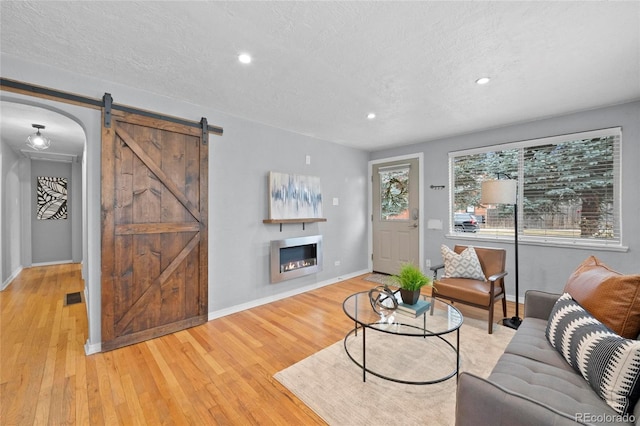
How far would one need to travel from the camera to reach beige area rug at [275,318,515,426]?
167cm

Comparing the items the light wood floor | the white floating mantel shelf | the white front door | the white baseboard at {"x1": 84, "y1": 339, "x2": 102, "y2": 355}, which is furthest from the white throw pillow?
the white baseboard at {"x1": 84, "y1": 339, "x2": 102, "y2": 355}

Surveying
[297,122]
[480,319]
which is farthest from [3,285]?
[480,319]

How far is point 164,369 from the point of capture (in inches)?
86.0

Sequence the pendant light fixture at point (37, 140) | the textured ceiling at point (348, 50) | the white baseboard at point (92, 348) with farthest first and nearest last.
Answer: the pendant light fixture at point (37, 140) < the white baseboard at point (92, 348) < the textured ceiling at point (348, 50)

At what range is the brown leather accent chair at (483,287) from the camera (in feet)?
8.96

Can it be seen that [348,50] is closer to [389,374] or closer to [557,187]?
[389,374]

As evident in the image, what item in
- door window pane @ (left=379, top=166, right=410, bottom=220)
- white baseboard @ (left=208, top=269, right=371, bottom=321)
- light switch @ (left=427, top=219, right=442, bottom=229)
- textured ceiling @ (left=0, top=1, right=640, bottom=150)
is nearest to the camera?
textured ceiling @ (left=0, top=1, right=640, bottom=150)

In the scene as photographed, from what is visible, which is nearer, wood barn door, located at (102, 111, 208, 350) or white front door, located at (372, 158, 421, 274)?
wood barn door, located at (102, 111, 208, 350)

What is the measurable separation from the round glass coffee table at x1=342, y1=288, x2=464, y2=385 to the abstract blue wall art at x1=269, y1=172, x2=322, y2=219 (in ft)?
5.58

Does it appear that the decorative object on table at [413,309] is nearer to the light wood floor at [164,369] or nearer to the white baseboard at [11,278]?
the light wood floor at [164,369]

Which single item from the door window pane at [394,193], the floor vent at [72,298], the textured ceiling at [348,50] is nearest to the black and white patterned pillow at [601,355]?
the textured ceiling at [348,50]

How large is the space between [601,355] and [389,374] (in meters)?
1.28

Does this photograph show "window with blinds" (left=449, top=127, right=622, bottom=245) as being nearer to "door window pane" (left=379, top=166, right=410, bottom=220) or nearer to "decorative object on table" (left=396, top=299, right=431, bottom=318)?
"door window pane" (left=379, top=166, right=410, bottom=220)

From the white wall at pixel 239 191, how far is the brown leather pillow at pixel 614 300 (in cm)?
317
